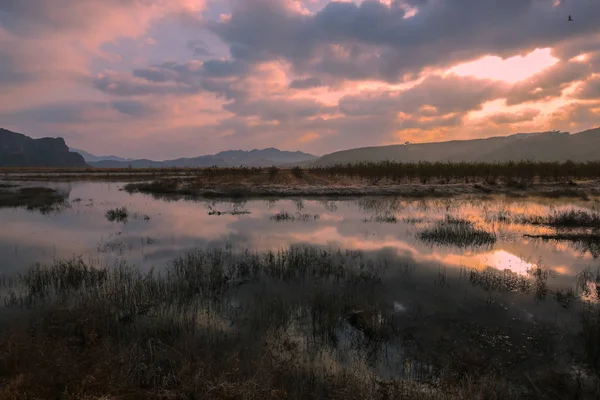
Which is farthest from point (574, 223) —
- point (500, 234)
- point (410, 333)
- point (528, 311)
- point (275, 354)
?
point (275, 354)

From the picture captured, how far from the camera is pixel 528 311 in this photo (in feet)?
26.4

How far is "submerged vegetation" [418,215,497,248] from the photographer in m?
14.6

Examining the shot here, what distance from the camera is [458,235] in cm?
1549

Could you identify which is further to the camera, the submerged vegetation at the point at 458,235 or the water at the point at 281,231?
the submerged vegetation at the point at 458,235

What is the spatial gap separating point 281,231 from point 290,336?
10665 mm

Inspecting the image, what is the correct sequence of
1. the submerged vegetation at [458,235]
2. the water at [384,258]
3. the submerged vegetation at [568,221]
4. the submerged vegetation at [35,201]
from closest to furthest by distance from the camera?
1. the water at [384,258]
2. the submerged vegetation at [458,235]
3. the submerged vegetation at [568,221]
4. the submerged vegetation at [35,201]

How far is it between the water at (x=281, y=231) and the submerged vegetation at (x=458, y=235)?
45 cm

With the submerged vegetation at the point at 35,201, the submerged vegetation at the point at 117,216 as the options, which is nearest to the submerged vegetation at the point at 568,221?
the submerged vegetation at the point at 117,216

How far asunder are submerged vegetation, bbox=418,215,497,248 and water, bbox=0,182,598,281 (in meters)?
0.45

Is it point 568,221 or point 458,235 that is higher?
point 568,221

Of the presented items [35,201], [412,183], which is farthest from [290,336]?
[412,183]

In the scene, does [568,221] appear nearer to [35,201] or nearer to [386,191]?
[386,191]

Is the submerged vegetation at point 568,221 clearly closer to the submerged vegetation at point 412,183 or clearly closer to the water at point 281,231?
the water at point 281,231

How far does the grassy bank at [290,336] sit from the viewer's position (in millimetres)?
5027
